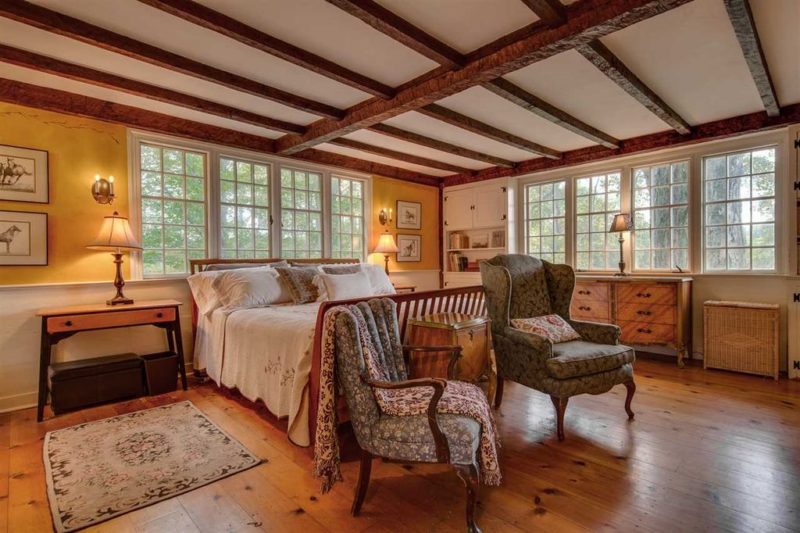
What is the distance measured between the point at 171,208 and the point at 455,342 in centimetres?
317

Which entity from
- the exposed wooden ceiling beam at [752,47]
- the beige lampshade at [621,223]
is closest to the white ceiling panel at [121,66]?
the exposed wooden ceiling beam at [752,47]

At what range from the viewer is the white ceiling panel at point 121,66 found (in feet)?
8.05

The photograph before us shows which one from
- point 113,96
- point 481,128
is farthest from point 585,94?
point 113,96

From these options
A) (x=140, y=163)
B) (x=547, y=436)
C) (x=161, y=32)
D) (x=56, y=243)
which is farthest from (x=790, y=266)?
(x=56, y=243)

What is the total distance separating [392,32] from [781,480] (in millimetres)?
3094

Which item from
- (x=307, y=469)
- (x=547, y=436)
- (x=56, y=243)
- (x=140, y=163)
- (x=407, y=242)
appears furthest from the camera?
(x=407, y=242)

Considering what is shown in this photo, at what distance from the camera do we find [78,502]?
191 cm

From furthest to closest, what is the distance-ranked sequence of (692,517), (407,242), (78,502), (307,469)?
(407,242), (307,469), (78,502), (692,517)

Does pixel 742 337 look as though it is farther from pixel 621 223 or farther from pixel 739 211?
pixel 621 223

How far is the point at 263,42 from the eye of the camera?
244 cm

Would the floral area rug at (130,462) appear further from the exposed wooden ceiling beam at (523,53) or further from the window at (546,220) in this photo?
the window at (546,220)

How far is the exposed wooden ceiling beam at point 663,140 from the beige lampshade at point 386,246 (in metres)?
1.76

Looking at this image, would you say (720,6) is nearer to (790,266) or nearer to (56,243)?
(790,266)

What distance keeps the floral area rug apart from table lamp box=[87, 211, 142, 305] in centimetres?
107
